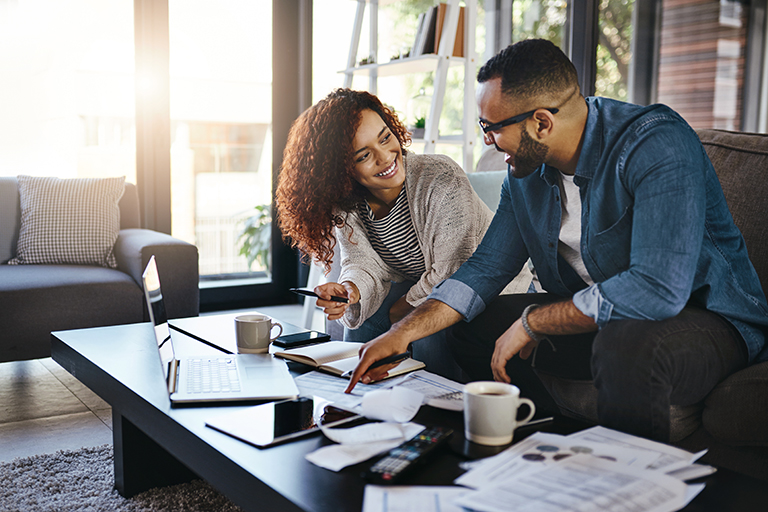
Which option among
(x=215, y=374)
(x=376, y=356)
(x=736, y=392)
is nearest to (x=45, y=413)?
(x=215, y=374)

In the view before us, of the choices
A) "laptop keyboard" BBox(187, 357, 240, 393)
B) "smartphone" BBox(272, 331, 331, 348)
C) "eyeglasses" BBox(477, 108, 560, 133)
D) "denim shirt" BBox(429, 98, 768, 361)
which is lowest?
"smartphone" BBox(272, 331, 331, 348)

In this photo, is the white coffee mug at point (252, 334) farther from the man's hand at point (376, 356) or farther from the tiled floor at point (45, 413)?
the tiled floor at point (45, 413)

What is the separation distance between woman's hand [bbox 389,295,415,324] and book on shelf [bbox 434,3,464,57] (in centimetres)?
162

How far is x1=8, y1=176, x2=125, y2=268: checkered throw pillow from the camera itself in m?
2.62

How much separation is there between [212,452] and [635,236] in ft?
2.53

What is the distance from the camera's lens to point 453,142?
10.3 feet

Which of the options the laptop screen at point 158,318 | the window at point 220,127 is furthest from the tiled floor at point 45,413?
the window at point 220,127

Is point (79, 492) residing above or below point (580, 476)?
below

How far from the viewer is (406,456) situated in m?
0.81

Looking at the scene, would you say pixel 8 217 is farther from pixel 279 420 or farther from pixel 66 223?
pixel 279 420

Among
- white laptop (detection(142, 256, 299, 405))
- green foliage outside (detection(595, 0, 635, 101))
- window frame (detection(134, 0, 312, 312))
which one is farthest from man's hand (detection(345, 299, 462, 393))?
green foliage outside (detection(595, 0, 635, 101))

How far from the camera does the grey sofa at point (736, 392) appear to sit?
1.10 metres

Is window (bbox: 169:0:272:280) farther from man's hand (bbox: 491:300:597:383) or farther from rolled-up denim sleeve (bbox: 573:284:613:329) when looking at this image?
rolled-up denim sleeve (bbox: 573:284:613:329)

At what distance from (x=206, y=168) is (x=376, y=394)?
306 centimetres
